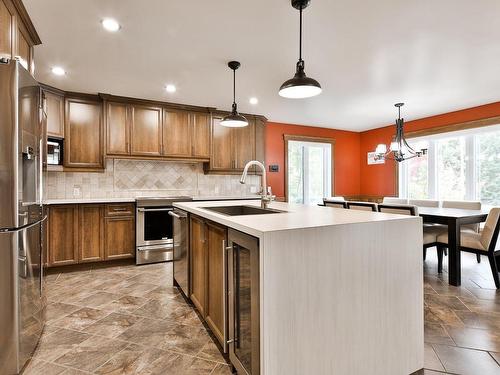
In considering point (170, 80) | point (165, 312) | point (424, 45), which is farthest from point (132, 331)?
point (424, 45)

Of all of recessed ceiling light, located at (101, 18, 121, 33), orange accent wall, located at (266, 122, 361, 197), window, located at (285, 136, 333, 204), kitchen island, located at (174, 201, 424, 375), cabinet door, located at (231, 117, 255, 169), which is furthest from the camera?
window, located at (285, 136, 333, 204)

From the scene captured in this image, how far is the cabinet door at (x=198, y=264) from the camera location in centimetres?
211

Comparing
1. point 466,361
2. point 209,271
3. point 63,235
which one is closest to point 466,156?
point 466,361

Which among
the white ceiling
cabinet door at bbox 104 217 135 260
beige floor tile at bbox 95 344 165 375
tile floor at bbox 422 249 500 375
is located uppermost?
the white ceiling

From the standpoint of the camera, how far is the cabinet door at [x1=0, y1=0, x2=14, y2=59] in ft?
5.96

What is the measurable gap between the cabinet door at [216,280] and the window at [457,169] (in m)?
3.37

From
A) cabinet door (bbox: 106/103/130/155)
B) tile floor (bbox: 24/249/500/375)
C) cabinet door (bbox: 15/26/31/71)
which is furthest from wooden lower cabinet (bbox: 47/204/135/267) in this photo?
cabinet door (bbox: 15/26/31/71)

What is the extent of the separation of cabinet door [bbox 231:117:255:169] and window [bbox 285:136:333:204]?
3.12 ft

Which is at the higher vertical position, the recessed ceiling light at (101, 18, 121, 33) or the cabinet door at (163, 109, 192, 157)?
the recessed ceiling light at (101, 18, 121, 33)

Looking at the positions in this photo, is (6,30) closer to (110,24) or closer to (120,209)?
(110,24)

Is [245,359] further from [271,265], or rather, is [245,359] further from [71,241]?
[71,241]

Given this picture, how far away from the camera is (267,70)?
3.18 metres

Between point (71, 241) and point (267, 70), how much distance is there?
3283 mm

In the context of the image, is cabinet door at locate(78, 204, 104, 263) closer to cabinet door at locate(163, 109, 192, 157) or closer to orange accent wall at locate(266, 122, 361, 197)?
cabinet door at locate(163, 109, 192, 157)
